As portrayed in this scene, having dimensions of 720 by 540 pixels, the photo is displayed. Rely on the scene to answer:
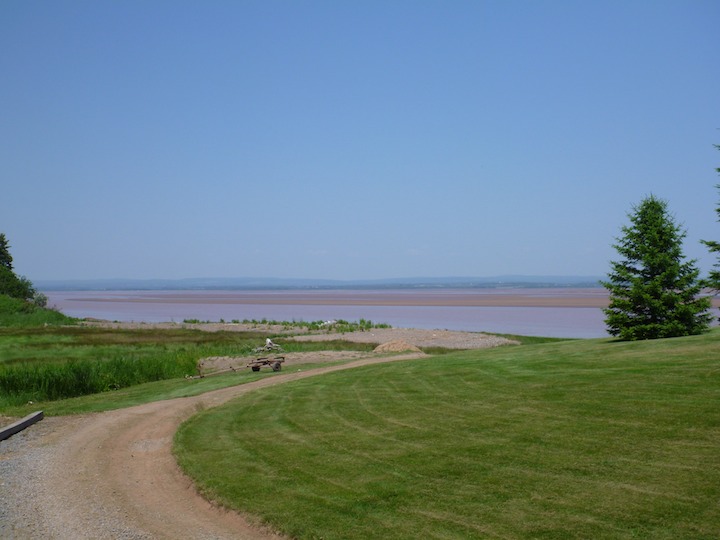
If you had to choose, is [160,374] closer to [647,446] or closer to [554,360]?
[554,360]

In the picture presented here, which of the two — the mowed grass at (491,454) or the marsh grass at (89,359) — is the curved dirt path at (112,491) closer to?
the mowed grass at (491,454)

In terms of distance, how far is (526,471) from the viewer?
9.38m

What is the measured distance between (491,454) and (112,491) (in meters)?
6.30

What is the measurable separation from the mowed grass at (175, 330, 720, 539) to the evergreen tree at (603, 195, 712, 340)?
273 inches

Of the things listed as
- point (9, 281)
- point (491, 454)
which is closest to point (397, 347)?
point (491, 454)

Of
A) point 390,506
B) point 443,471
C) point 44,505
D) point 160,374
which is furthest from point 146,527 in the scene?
point 160,374

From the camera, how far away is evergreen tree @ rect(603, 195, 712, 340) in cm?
2414

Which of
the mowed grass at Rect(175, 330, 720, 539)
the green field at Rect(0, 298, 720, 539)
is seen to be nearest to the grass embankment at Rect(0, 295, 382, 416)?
the green field at Rect(0, 298, 720, 539)

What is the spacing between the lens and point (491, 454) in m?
10.3

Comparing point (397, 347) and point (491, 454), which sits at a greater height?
point (491, 454)

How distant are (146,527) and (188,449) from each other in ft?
13.0

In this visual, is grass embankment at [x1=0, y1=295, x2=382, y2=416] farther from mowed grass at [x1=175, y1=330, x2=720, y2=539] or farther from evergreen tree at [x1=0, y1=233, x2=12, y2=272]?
evergreen tree at [x1=0, y1=233, x2=12, y2=272]

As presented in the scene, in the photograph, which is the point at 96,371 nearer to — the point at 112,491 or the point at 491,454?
the point at 112,491

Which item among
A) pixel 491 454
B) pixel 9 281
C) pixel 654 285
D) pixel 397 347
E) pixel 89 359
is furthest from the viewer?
pixel 9 281
